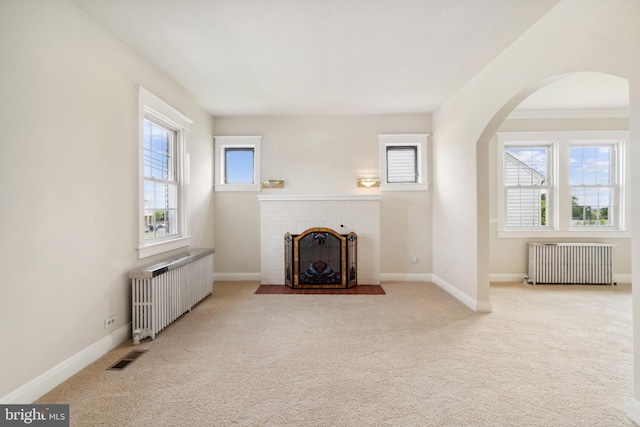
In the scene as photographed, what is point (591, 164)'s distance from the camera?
5324 millimetres

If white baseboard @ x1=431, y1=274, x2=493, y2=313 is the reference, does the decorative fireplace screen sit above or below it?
above

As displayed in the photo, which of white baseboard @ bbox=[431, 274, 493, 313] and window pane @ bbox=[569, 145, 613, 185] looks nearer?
white baseboard @ bbox=[431, 274, 493, 313]

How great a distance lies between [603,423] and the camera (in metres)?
1.80

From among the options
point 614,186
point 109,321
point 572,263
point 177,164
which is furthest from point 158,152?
point 614,186

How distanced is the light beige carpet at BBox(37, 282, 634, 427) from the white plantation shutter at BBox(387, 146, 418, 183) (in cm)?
253

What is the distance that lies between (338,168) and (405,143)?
129 cm

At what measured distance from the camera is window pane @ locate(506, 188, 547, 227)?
5.36m

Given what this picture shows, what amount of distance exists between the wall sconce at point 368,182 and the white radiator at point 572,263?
2847 millimetres

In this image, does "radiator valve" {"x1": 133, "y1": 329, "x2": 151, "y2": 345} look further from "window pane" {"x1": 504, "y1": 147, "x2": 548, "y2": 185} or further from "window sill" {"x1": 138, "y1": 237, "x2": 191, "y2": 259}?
"window pane" {"x1": 504, "y1": 147, "x2": 548, "y2": 185}

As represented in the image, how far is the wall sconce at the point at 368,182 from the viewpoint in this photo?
5.36m

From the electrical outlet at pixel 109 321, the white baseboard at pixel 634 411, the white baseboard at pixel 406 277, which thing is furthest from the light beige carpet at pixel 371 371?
the white baseboard at pixel 406 277

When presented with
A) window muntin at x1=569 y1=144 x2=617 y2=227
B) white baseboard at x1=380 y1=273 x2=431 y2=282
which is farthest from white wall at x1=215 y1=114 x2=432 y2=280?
window muntin at x1=569 y1=144 x2=617 y2=227

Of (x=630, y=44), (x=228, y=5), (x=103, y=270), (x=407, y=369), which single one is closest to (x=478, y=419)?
(x=407, y=369)

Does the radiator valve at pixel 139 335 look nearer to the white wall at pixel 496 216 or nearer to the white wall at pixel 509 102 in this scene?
the white wall at pixel 509 102
